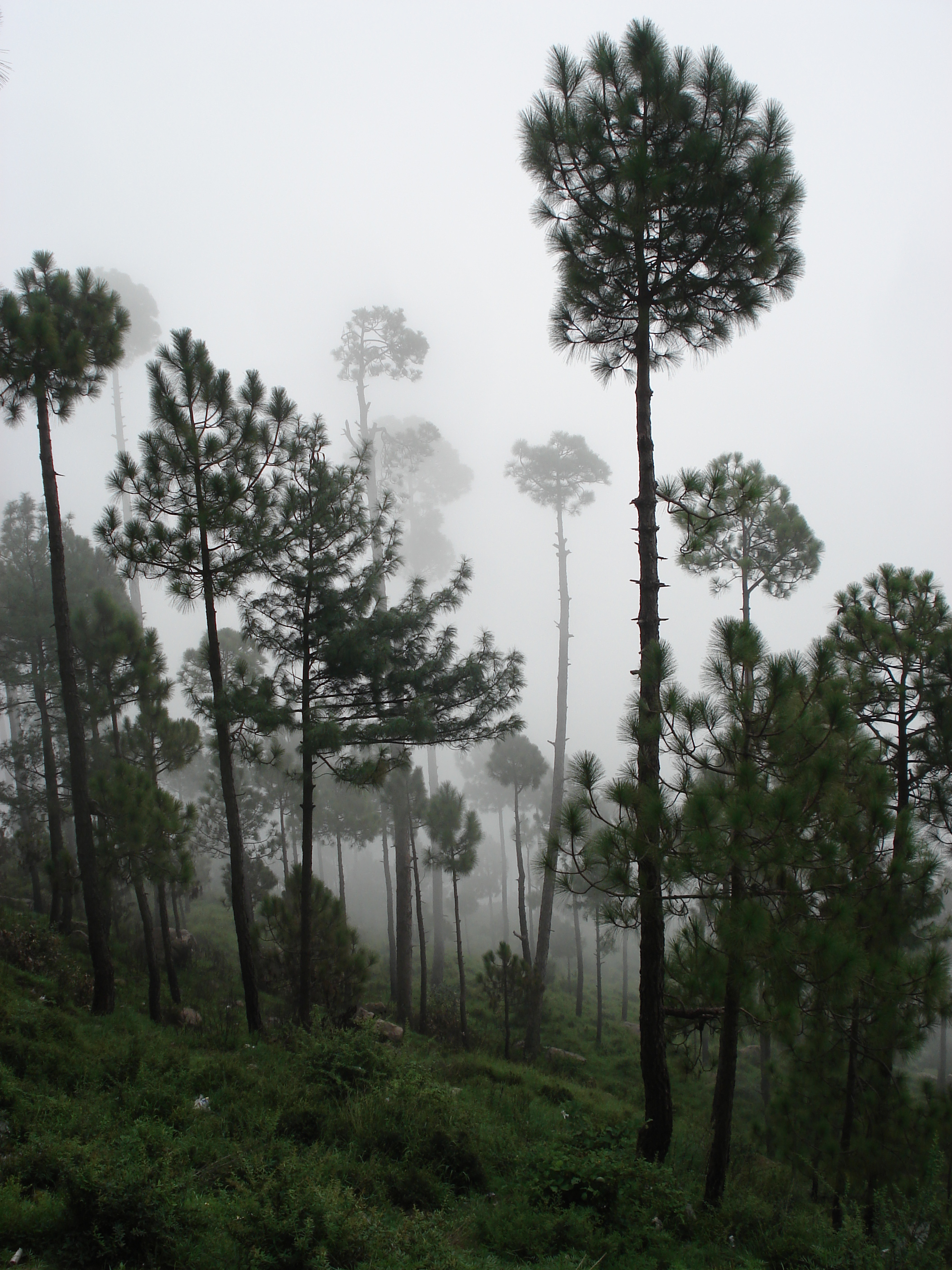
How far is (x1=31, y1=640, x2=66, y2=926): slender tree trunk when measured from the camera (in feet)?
40.1

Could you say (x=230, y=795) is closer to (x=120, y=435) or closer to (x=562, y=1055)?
(x=562, y=1055)

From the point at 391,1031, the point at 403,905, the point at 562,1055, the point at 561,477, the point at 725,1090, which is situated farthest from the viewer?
the point at 561,477

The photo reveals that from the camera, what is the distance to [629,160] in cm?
669

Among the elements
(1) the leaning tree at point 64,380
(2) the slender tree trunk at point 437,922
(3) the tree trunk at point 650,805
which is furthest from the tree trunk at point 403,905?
(3) the tree trunk at point 650,805

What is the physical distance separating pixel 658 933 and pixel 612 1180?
2.00m

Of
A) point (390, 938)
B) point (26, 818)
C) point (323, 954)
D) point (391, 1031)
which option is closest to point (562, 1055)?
point (391, 1031)

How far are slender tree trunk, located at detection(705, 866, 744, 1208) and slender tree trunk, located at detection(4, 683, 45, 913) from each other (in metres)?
14.2

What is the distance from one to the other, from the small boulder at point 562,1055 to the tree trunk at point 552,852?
0.37m

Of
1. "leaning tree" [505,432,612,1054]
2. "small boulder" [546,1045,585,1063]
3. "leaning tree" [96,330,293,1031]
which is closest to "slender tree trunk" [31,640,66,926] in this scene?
"leaning tree" [96,330,293,1031]

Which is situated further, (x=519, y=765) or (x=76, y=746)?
(x=519, y=765)

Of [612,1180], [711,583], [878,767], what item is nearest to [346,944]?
[612,1180]

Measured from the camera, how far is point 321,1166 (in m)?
4.98

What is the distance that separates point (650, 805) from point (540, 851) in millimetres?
1112

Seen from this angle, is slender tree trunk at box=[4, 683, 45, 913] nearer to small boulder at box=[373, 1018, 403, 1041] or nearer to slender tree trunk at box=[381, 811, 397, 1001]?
small boulder at box=[373, 1018, 403, 1041]
